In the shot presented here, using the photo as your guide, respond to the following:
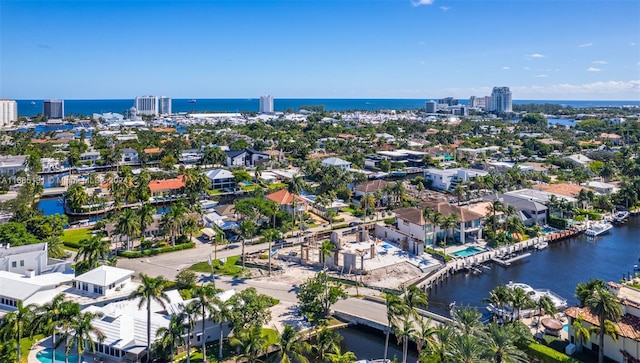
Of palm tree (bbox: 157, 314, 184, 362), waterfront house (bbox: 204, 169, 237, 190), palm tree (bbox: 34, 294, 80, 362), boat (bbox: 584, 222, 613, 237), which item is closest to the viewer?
palm tree (bbox: 34, 294, 80, 362)

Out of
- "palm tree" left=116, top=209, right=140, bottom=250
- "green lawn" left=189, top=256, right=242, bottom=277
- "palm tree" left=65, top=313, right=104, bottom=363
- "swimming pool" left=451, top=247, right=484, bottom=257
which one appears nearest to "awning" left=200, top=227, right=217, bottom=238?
"green lawn" left=189, top=256, right=242, bottom=277

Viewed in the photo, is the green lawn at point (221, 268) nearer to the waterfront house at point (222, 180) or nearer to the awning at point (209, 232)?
the awning at point (209, 232)

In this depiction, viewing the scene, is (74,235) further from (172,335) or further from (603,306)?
(603,306)

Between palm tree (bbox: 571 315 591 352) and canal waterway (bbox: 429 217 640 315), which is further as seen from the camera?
canal waterway (bbox: 429 217 640 315)

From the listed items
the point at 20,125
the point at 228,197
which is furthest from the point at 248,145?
the point at 20,125

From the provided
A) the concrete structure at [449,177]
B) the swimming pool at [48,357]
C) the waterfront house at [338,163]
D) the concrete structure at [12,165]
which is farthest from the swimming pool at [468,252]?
the concrete structure at [12,165]

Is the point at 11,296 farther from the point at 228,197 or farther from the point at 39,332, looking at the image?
the point at 228,197

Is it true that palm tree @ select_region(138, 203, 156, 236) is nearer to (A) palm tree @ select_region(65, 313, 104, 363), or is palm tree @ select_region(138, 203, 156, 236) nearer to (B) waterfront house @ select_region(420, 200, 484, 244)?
(A) palm tree @ select_region(65, 313, 104, 363)

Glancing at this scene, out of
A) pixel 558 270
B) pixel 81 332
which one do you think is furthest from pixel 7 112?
pixel 558 270
